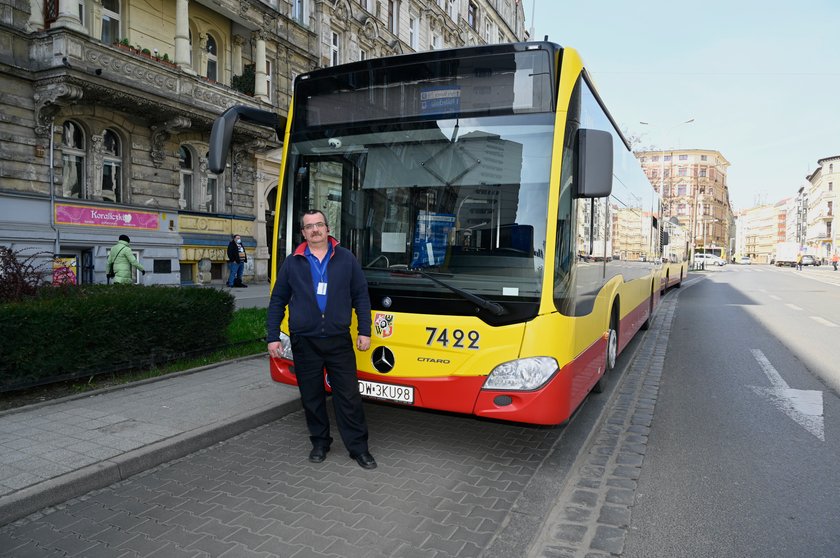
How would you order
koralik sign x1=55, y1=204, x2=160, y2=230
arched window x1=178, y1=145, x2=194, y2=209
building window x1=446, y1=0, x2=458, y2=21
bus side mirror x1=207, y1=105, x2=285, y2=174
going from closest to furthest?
bus side mirror x1=207, y1=105, x2=285, y2=174 < koralik sign x1=55, y1=204, x2=160, y2=230 < arched window x1=178, y1=145, x2=194, y2=209 < building window x1=446, y1=0, x2=458, y2=21

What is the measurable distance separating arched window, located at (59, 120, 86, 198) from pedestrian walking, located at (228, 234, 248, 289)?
462cm

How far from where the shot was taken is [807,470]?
444 cm

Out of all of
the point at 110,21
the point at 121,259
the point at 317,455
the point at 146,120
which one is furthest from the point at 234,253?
the point at 317,455

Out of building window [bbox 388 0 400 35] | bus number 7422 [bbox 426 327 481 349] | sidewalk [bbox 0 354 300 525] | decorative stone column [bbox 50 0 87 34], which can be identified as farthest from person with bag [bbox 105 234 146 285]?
building window [bbox 388 0 400 35]

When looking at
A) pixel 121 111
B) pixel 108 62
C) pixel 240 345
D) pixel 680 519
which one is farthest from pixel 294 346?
pixel 121 111

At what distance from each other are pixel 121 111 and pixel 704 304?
1849cm

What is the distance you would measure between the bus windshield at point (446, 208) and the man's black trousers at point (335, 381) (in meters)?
0.52

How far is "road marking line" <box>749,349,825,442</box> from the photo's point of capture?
5.63 m

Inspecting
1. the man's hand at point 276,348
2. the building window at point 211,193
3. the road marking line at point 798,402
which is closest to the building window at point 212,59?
the building window at point 211,193

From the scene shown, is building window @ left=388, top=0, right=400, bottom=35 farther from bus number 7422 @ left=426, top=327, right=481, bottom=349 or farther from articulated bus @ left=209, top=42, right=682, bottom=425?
bus number 7422 @ left=426, top=327, right=481, bottom=349

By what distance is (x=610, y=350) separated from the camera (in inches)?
273

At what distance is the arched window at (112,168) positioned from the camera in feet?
56.9

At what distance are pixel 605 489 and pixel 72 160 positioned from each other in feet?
56.6

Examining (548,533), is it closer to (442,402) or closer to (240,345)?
(442,402)
